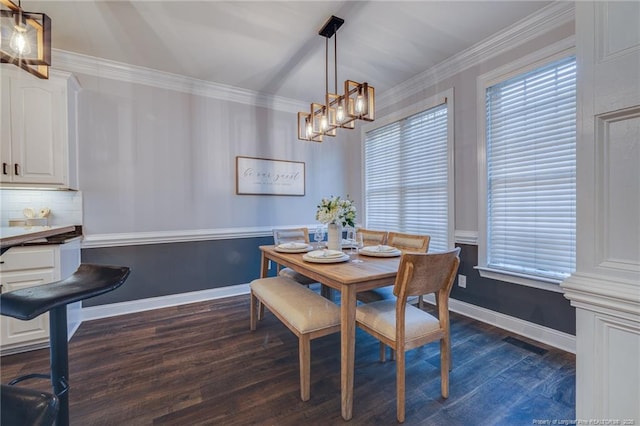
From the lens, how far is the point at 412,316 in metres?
1.65

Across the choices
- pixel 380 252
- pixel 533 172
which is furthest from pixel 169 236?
pixel 533 172

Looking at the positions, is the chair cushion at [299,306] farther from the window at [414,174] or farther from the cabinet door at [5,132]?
the cabinet door at [5,132]

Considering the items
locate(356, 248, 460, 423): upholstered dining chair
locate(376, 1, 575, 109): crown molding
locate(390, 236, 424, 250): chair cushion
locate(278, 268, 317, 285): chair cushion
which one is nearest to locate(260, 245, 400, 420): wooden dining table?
locate(356, 248, 460, 423): upholstered dining chair

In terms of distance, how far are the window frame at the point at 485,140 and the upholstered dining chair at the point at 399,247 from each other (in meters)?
0.76

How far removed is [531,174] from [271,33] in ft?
8.52

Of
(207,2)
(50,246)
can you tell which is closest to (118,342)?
(50,246)

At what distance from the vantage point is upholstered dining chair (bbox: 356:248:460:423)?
1.44m

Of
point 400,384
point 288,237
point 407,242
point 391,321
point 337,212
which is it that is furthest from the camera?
point 288,237

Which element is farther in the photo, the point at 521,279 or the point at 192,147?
the point at 192,147

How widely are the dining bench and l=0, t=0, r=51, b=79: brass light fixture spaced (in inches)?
71.8

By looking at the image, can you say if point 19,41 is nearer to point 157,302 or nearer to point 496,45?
point 157,302

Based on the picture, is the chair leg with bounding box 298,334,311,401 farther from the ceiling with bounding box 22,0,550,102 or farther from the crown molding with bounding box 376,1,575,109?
the crown molding with bounding box 376,1,575,109

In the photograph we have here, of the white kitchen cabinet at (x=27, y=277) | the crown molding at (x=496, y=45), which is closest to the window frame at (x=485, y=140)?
the crown molding at (x=496, y=45)

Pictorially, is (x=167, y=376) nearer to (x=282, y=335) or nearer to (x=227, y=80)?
(x=282, y=335)
